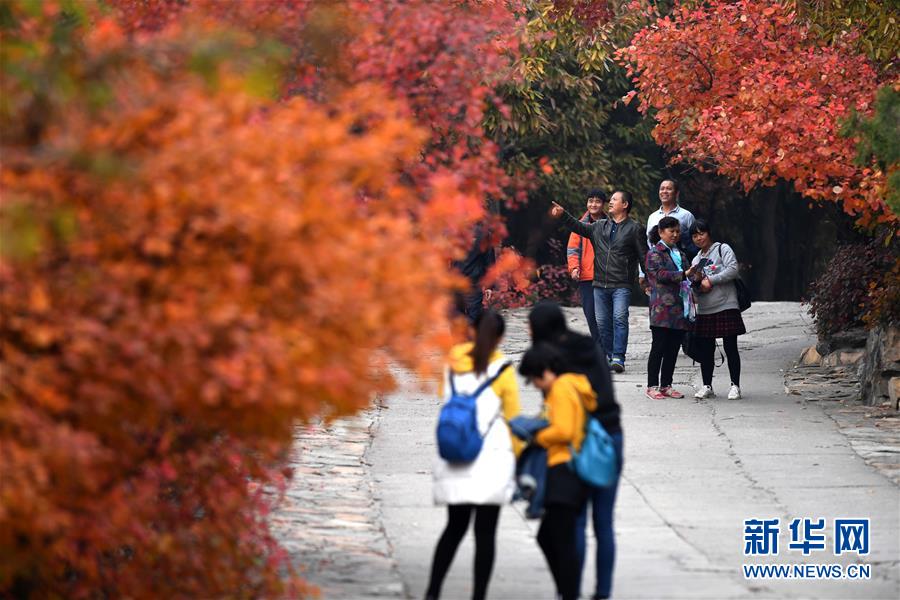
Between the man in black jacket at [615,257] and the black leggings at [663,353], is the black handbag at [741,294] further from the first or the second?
the man in black jacket at [615,257]

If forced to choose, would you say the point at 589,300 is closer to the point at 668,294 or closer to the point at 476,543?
the point at 668,294

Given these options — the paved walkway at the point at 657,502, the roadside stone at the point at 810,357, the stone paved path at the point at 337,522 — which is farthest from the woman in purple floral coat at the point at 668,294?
the roadside stone at the point at 810,357

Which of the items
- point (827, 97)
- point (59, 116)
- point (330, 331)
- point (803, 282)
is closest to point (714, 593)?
point (330, 331)

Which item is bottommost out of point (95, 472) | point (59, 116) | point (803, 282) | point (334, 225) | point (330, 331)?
point (803, 282)

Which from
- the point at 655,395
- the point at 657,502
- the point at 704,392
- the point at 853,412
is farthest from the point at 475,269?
the point at 657,502

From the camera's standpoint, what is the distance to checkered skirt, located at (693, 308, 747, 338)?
1531cm

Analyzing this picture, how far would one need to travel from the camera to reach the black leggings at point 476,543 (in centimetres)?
771

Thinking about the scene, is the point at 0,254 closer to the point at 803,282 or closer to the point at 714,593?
the point at 714,593

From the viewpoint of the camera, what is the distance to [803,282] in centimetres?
3797

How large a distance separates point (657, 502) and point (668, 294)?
4.41m

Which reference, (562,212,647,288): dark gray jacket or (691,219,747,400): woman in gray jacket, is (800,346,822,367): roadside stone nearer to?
(562,212,647,288): dark gray jacket

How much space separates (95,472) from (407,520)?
4429 millimetres

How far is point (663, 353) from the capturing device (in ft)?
50.6

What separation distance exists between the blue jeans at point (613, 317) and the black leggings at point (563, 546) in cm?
877
